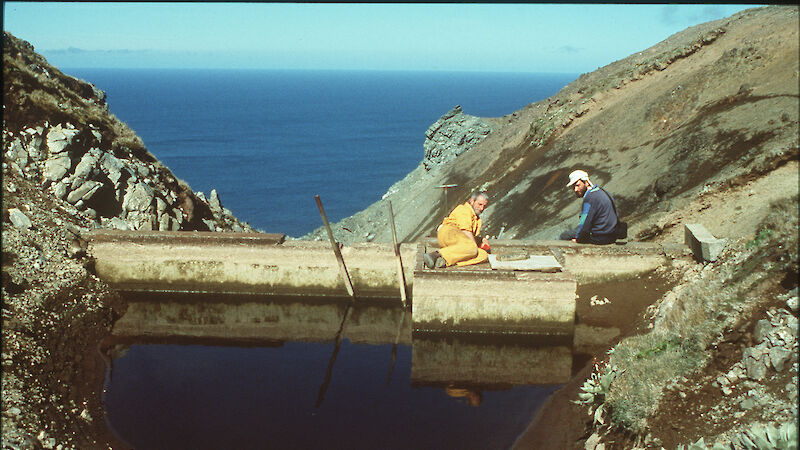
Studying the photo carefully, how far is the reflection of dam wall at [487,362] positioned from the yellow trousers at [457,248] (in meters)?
2.20

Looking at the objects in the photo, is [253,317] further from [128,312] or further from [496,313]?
[496,313]

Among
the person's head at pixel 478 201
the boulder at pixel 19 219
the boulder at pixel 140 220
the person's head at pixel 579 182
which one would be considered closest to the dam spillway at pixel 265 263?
the boulder at pixel 19 219

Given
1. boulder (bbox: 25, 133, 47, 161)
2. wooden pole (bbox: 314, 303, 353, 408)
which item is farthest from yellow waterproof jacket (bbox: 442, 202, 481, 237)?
boulder (bbox: 25, 133, 47, 161)

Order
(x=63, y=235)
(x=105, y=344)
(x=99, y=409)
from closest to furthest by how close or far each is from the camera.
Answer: (x=99, y=409) → (x=105, y=344) → (x=63, y=235)

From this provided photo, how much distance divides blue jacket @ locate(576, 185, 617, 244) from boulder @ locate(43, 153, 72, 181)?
56.0ft

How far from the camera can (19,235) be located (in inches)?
711

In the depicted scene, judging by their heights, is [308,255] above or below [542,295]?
above

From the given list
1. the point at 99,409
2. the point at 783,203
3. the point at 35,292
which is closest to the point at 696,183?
the point at 783,203

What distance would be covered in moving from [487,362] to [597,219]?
15.5ft

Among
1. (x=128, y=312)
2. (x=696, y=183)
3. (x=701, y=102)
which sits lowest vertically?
(x=696, y=183)

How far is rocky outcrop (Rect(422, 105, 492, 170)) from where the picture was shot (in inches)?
2075

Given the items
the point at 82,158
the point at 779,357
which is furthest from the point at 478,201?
the point at 82,158

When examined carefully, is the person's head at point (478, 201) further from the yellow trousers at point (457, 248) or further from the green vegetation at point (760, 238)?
the green vegetation at point (760, 238)

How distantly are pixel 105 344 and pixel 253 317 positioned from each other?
4102 mm
